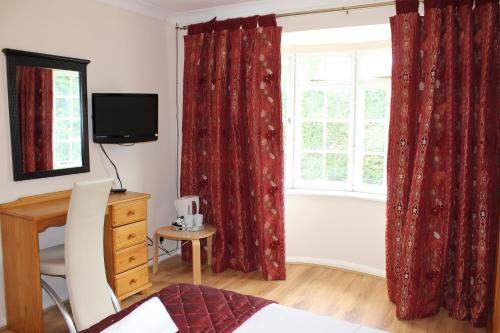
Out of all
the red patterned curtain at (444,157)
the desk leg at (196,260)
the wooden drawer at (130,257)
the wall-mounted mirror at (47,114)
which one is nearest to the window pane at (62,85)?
the wall-mounted mirror at (47,114)

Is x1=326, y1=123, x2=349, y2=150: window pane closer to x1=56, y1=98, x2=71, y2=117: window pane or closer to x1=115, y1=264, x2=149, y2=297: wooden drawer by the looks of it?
x1=115, y1=264, x2=149, y2=297: wooden drawer

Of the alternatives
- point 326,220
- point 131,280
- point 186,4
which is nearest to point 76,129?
point 131,280

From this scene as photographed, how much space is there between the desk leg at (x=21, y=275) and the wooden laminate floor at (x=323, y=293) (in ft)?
0.74

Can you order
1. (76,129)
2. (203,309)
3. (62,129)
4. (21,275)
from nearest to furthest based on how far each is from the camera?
(203,309) → (21,275) → (62,129) → (76,129)

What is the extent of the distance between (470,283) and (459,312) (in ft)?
0.74

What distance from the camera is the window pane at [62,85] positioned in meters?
3.21

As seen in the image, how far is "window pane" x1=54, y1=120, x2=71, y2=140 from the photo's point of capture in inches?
127

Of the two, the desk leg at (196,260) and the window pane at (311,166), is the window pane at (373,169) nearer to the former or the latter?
the window pane at (311,166)

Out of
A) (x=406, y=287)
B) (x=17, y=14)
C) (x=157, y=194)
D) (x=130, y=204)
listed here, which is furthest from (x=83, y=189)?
(x=406, y=287)

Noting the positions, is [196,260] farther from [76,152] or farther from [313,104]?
[313,104]

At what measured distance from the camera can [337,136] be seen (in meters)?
4.33

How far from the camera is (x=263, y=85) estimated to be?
149 inches

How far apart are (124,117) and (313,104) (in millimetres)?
1919

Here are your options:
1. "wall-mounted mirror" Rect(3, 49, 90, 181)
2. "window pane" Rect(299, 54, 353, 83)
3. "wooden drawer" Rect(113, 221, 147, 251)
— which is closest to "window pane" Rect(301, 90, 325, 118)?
"window pane" Rect(299, 54, 353, 83)
